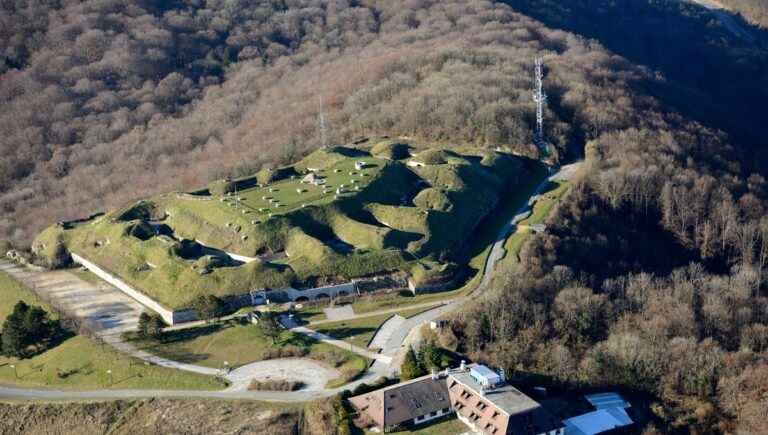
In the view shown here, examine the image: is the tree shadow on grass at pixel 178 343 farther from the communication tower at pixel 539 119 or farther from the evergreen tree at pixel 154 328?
the communication tower at pixel 539 119

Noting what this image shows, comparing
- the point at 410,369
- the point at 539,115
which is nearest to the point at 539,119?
the point at 539,115

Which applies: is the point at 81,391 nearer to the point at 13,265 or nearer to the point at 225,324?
the point at 225,324

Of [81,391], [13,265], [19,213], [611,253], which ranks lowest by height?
[19,213]

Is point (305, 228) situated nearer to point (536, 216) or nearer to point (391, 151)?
point (391, 151)

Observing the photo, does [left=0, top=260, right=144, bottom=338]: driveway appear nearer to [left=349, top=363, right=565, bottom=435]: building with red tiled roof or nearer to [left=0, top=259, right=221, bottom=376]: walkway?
[left=0, top=259, right=221, bottom=376]: walkway

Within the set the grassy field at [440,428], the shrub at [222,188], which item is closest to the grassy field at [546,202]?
the shrub at [222,188]

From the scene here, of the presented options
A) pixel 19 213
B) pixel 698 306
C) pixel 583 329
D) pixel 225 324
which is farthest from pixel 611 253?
pixel 19 213

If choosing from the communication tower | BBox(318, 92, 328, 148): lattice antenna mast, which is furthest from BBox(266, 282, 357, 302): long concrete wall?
the communication tower
